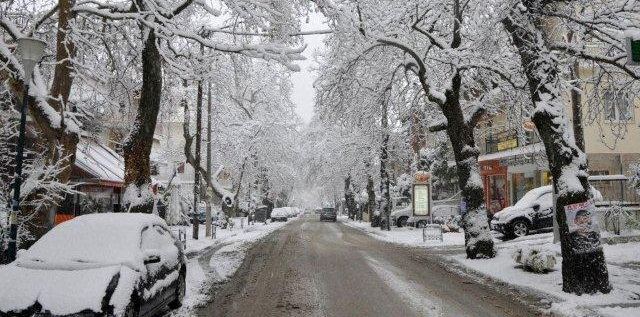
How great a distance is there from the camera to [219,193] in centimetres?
3441

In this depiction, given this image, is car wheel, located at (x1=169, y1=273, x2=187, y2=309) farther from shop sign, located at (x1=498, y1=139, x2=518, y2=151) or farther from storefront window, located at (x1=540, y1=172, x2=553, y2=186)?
shop sign, located at (x1=498, y1=139, x2=518, y2=151)

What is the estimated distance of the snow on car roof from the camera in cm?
679

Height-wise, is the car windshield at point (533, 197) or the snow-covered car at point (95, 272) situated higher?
the car windshield at point (533, 197)

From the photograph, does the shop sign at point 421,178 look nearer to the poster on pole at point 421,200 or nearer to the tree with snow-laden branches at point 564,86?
the poster on pole at point 421,200

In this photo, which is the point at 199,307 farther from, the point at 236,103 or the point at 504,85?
the point at 236,103

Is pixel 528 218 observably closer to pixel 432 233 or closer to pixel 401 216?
pixel 432 233

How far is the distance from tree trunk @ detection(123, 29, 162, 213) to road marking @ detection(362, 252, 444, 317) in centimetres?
591

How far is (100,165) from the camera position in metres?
17.7

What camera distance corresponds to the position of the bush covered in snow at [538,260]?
453 inches

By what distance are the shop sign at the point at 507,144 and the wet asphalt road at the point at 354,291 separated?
19.3 meters

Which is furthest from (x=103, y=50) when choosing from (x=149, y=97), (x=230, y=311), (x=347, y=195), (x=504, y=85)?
(x=347, y=195)

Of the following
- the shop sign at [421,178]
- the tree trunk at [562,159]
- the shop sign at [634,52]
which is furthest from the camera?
the shop sign at [421,178]

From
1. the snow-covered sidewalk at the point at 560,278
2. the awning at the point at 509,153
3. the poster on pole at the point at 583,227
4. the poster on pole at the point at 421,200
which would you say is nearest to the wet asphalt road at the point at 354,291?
the snow-covered sidewalk at the point at 560,278

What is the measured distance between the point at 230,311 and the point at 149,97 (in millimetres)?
6293
